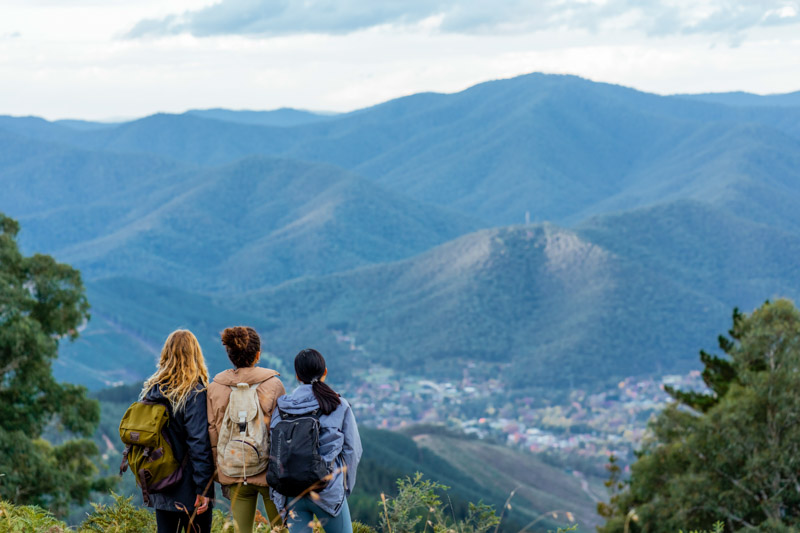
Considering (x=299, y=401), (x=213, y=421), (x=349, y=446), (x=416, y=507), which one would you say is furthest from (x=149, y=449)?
(x=416, y=507)

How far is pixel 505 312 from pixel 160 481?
5288 inches

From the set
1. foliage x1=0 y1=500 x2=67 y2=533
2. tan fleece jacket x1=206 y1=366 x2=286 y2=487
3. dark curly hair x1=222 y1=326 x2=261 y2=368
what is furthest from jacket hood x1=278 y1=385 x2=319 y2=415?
foliage x1=0 y1=500 x2=67 y2=533

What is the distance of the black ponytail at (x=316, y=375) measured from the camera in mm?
4957

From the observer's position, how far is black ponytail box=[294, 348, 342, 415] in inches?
195

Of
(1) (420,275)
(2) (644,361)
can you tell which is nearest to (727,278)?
(2) (644,361)

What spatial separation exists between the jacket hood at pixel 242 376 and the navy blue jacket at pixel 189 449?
144mm

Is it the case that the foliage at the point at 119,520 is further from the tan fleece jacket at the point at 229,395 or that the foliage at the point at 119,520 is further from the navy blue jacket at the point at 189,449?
the tan fleece jacket at the point at 229,395

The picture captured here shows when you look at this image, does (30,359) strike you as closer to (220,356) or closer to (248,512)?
(248,512)

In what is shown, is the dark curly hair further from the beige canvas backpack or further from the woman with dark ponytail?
the woman with dark ponytail

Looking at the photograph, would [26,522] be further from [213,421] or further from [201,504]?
[213,421]

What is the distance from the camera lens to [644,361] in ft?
421

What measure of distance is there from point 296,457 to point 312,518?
1.74ft

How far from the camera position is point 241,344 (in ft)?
16.7

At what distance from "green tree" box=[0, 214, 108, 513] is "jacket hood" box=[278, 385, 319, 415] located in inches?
493
